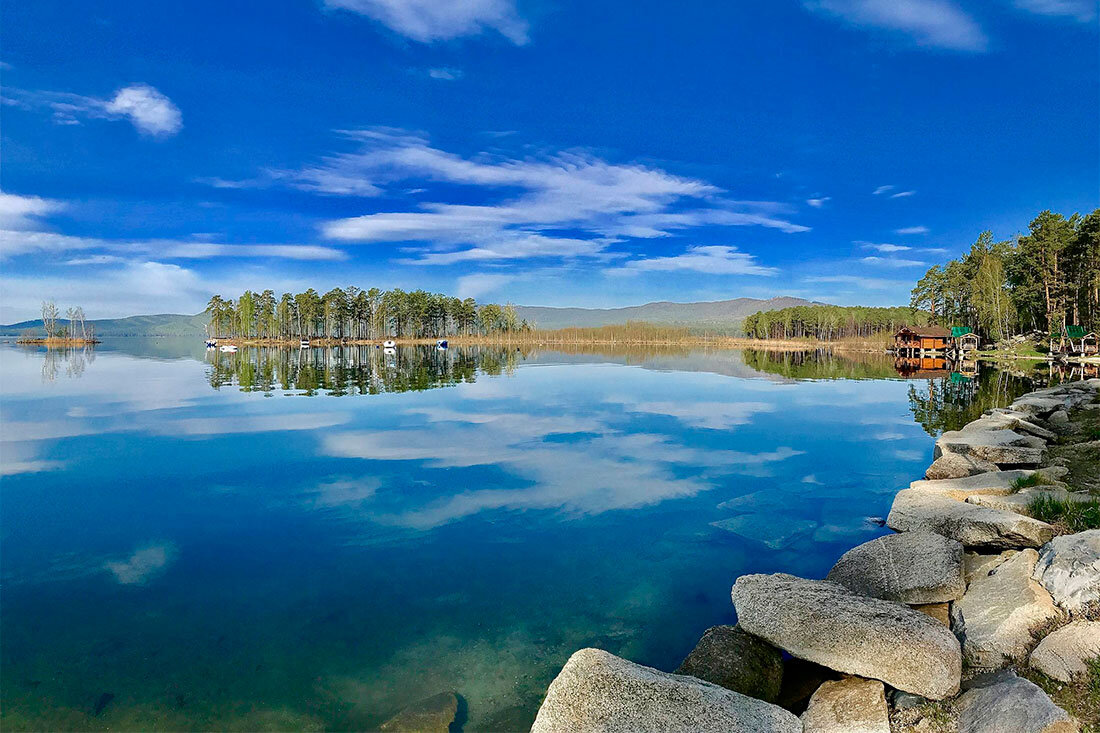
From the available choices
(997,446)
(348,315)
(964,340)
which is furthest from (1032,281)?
(348,315)

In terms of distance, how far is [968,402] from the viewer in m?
27.9

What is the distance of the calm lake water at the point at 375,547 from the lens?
585 cm

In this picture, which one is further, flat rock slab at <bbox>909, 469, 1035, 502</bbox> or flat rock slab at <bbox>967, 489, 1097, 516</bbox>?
flat rock slab at <bbox>909, 469, 1035, 502</bbox>

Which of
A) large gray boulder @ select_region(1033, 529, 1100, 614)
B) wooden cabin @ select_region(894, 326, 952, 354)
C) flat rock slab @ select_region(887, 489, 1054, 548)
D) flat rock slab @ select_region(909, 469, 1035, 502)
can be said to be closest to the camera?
large gray boulder @ select_region(1033, 529, 1100, 614)

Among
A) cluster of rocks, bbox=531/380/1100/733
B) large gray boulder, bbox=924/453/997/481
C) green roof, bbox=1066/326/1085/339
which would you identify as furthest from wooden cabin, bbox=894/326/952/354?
cluster of rocks, bbox=531/380/1100/733

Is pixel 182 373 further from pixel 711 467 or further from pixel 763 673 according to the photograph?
pixel 763 673

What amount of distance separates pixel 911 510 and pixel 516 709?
7508mm

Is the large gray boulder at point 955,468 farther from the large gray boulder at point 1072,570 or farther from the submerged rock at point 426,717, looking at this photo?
the submerged rock at point 426,717

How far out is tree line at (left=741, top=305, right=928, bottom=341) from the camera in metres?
160

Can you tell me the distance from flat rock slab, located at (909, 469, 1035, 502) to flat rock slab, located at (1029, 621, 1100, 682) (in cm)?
557

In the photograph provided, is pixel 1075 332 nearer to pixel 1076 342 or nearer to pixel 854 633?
pixel 1076 342

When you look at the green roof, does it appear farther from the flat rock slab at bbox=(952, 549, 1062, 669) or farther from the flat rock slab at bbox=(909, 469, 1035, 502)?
the flat rock slab at bbox=(952, 549, 1062, 669)

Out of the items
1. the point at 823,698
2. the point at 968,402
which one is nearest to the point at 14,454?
the point at 823,698

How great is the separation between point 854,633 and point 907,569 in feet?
7.45
